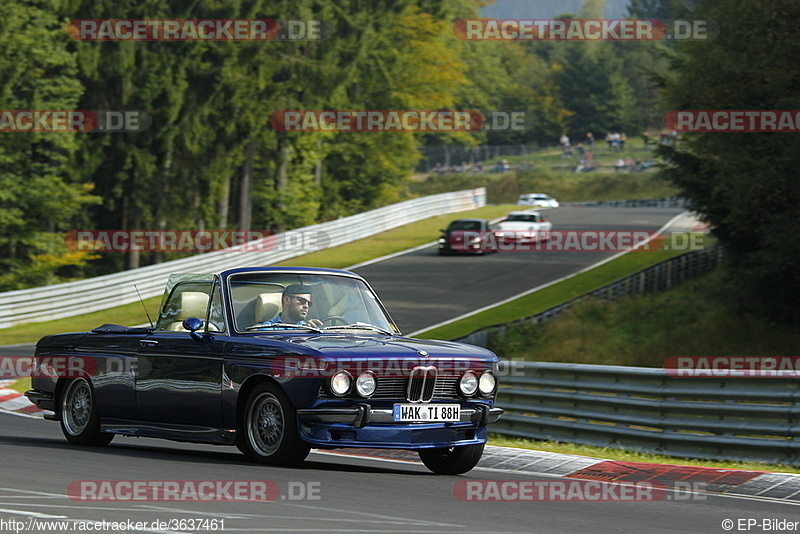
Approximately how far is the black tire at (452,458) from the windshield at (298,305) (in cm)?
118

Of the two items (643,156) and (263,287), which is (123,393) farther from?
(643,156)

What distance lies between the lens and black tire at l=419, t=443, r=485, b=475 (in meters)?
10.5

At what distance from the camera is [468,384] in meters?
10.2

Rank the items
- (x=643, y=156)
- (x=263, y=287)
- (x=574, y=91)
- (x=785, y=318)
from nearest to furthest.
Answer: (x=263, y=287), (x=785, y=318), (x=643, y=156), (x=574, y=91)

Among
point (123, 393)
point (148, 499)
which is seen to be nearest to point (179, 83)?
point (123, 393)

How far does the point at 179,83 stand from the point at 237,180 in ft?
44.1

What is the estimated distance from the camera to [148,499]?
798cm

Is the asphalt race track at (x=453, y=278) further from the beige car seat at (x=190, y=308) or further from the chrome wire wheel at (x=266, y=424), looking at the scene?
the chrome wire wheel at (x=266, y=424)

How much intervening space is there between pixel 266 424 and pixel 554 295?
92.7 feet
